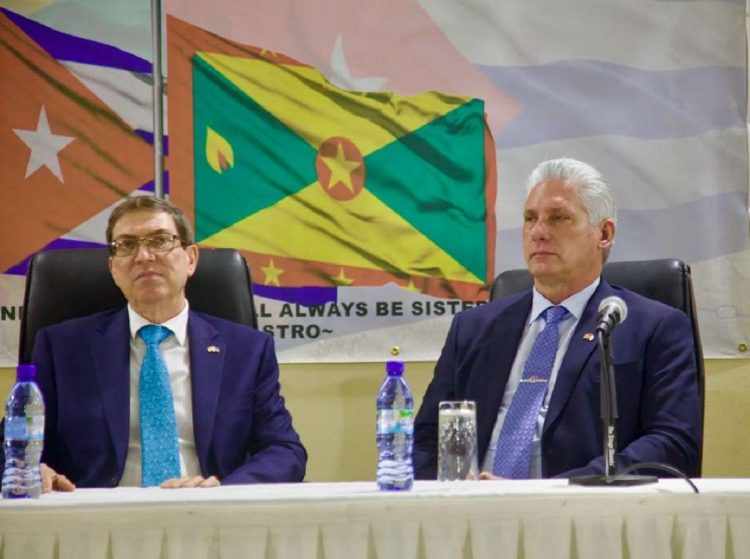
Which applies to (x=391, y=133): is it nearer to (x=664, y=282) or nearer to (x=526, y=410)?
(x=664, y=282)

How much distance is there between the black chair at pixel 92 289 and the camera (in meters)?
2.98

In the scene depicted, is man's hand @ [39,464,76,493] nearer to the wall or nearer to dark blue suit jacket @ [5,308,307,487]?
dark blue suit jacket @ [5,308,307,487]

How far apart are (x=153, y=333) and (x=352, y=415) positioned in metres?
0.90

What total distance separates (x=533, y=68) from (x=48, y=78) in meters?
1.57

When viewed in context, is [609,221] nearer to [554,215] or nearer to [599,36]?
[554,215]

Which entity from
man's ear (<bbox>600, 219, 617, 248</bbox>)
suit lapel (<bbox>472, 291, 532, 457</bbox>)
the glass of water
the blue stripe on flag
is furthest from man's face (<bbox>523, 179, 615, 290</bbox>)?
the blue stripe on flag

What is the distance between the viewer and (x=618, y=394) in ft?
9.00

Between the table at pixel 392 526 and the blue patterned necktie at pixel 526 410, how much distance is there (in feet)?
2.73

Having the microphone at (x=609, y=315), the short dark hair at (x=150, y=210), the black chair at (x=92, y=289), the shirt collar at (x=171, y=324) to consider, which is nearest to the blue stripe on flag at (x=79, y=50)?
the short dark hair at (x=150, y=210)

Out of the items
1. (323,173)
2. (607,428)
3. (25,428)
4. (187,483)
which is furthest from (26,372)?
(323,173)

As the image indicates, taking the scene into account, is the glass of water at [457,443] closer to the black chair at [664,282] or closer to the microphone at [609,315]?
the microphone at [609,315]

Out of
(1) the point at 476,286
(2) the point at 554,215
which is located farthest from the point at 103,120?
(2) the point at 554,215

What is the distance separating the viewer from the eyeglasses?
9.73 ft

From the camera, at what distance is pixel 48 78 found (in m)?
3.66
